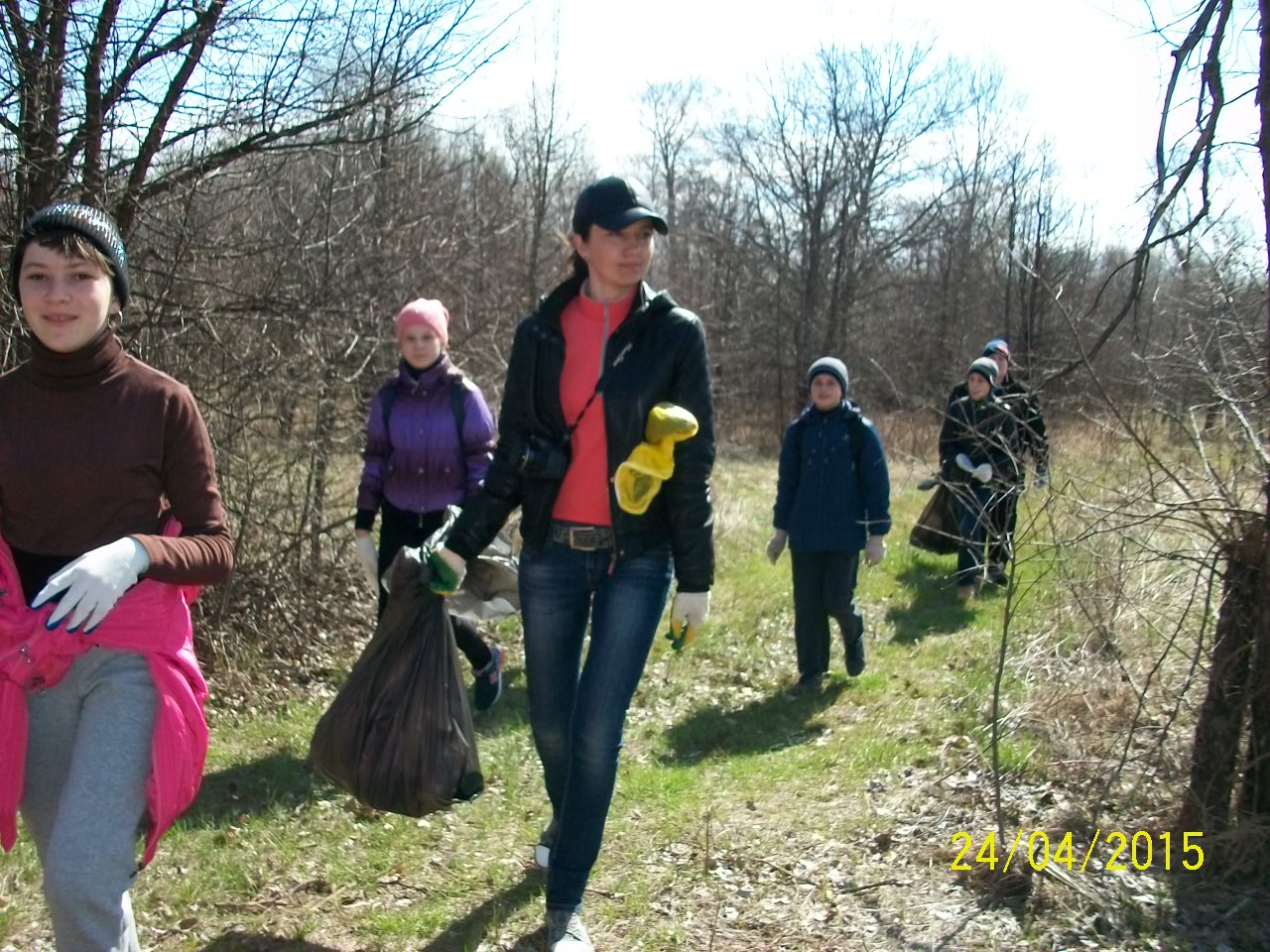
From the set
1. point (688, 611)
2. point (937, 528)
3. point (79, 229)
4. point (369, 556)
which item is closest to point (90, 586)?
point (79, 229)

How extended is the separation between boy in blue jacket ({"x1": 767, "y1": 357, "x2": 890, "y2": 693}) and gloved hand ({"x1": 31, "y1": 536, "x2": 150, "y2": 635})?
4.31 m

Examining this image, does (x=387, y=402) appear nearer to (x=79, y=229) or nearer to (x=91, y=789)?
(x=79, y=229)

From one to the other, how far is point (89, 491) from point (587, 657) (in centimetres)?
135

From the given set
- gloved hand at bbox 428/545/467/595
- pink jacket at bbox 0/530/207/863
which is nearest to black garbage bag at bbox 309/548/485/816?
gloved hand at bbox 428/545/467/595

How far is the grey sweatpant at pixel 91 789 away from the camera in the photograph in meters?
2.15

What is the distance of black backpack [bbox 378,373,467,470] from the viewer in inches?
197

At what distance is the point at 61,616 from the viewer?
211 centimetres

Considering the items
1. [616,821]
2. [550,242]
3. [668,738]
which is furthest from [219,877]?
[550,242]

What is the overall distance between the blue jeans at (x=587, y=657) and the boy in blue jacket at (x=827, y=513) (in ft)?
9.72

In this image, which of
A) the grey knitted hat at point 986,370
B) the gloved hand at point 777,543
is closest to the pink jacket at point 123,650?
the gloved hand at point 777,543

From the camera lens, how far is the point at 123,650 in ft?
7.70

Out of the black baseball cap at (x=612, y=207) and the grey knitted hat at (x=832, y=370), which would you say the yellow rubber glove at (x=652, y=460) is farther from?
the grey knitted hat at (x=832, y=370)

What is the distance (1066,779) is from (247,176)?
17.9 feet
